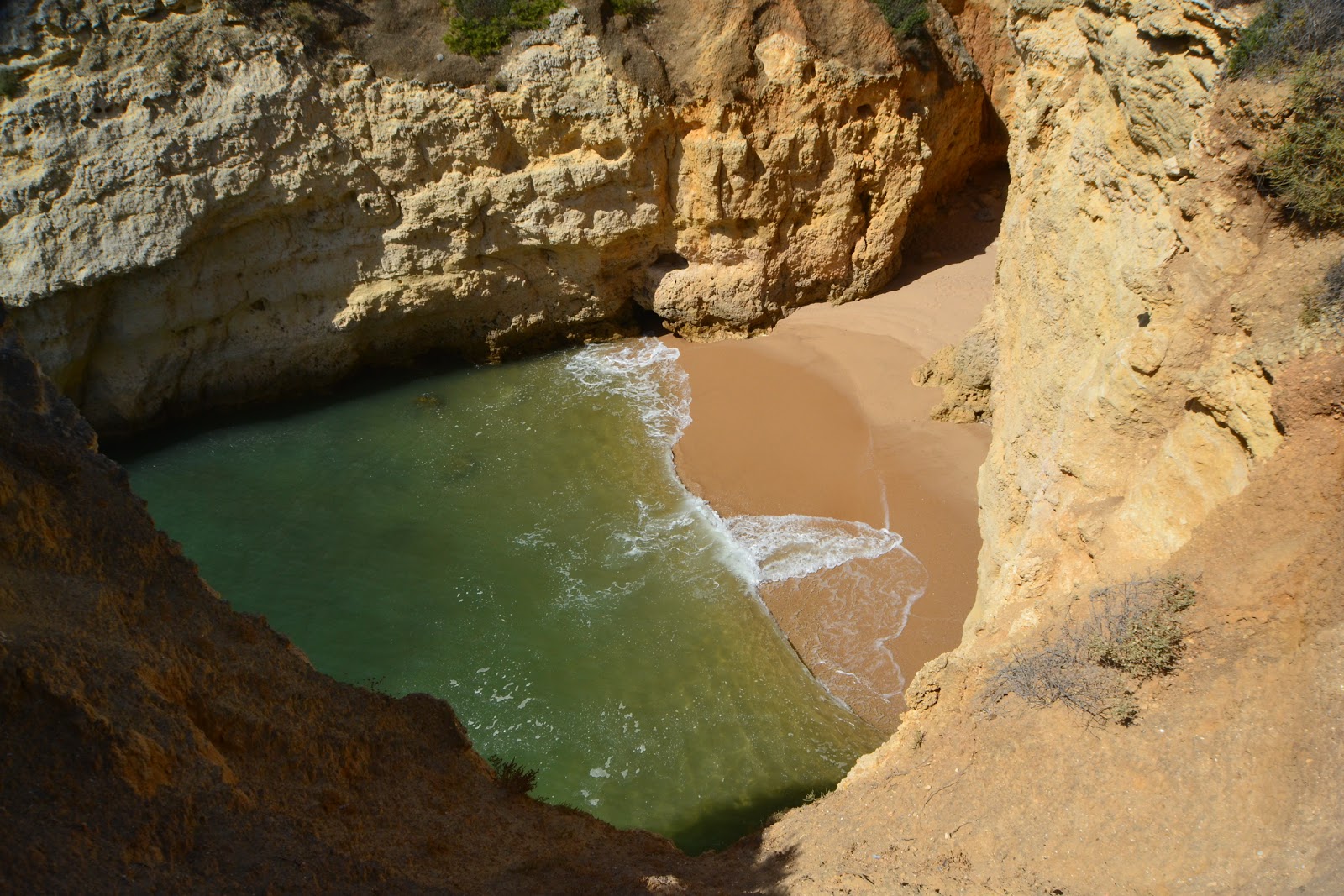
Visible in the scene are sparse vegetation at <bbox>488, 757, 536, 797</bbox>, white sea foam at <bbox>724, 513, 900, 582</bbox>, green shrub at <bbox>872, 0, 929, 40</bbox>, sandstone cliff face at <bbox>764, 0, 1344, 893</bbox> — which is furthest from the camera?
green shrub at <bbox>872, 0, 929, 40</bbox>

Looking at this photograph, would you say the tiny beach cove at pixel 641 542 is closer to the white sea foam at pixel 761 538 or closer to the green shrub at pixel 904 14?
the white sea foam at pixel 761 538

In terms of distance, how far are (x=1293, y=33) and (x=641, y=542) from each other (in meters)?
8.59

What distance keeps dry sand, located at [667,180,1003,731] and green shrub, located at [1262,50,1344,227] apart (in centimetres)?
583

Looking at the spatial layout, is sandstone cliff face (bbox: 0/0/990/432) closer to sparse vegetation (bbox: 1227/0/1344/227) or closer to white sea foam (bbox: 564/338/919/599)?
white sea foam (bbox: 564/338/919/599)

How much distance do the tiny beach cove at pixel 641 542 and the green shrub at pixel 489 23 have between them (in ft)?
17.8

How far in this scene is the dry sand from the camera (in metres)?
10.3

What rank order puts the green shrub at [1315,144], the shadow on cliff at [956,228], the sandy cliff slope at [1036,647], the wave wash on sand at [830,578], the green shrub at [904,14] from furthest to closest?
the shadow on cliff at [956,228], the green shrub at [904,14], the wave wash on sand at [830,578], the green shrub at [1315,144], the sandy cliff slope at [1036,647]

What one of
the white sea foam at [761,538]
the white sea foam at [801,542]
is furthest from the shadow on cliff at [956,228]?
the white sea foam at [801,542]

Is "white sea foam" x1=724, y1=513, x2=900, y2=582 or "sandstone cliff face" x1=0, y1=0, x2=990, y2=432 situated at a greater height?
"sandstone cliff face" x1=0, y1=0, x2=990, y2=432

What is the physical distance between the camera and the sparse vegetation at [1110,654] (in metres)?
5.23

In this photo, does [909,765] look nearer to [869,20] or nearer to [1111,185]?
[1111,185]

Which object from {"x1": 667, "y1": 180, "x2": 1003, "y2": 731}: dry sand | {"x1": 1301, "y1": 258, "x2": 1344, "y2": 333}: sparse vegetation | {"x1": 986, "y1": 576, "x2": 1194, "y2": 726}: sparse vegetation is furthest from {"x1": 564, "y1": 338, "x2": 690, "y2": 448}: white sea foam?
{"x1": 1301, "y1": 258, "x2": 1344, "y2": 333}: sparse vegetation

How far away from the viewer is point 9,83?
40.0 feet

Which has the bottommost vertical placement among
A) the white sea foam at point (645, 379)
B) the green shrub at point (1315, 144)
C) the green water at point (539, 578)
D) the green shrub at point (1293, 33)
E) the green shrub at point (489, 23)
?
the green water at point (539, 578)
